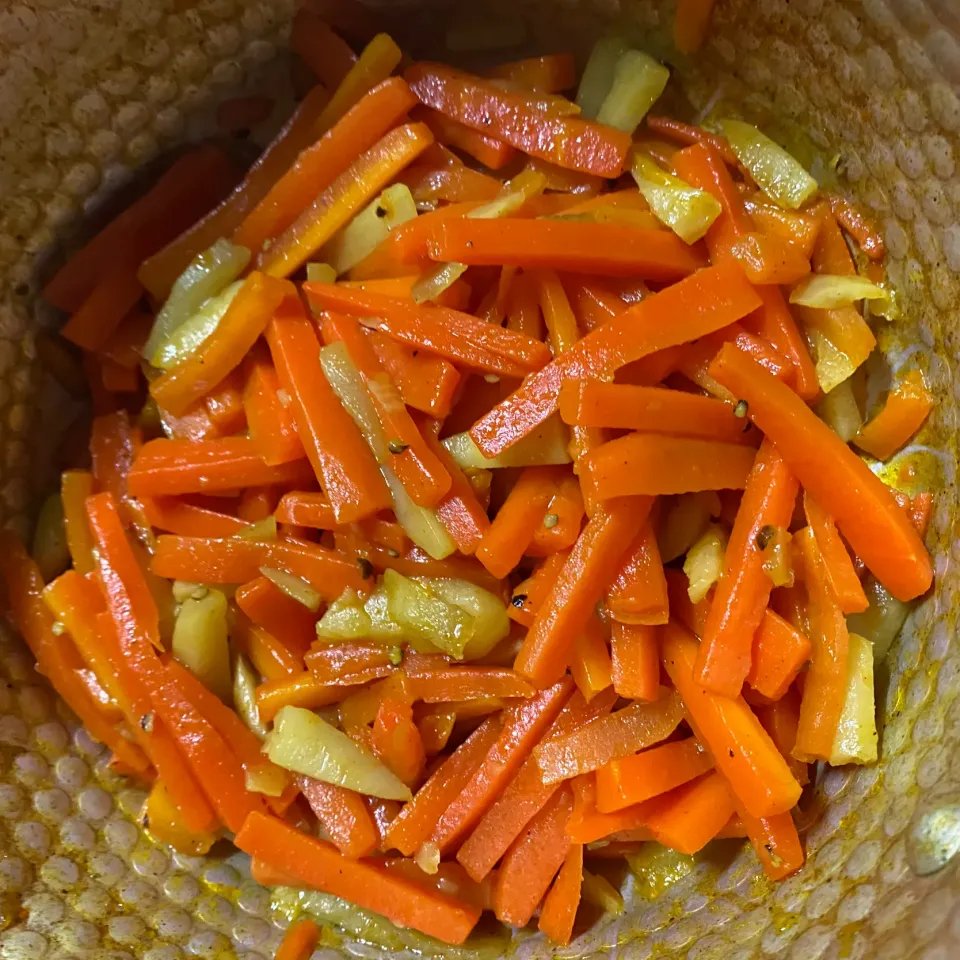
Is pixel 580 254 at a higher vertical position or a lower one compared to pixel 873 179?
lower

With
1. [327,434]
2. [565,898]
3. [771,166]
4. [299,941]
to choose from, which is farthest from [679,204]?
[299,941]

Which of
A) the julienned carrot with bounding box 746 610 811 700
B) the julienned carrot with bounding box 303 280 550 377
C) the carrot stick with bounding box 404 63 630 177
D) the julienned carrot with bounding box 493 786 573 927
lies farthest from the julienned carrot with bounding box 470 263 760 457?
the julienned carrot with bounding box 493 786 573 927

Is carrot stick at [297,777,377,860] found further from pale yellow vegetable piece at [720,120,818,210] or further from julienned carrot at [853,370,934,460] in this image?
pale yellow vegetable piece at [720,120,818,210]

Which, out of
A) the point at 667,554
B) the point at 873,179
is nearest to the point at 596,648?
the point at 667,554

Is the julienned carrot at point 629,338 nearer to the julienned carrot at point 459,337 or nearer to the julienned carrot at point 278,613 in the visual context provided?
the julienned carrot at point 459,337

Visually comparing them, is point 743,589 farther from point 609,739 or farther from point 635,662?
point 609,739

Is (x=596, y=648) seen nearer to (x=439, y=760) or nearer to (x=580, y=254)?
(x=439, y=760)

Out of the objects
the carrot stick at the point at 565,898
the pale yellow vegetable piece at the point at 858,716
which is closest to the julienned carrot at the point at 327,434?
the carrot stick at the point at 565,898
